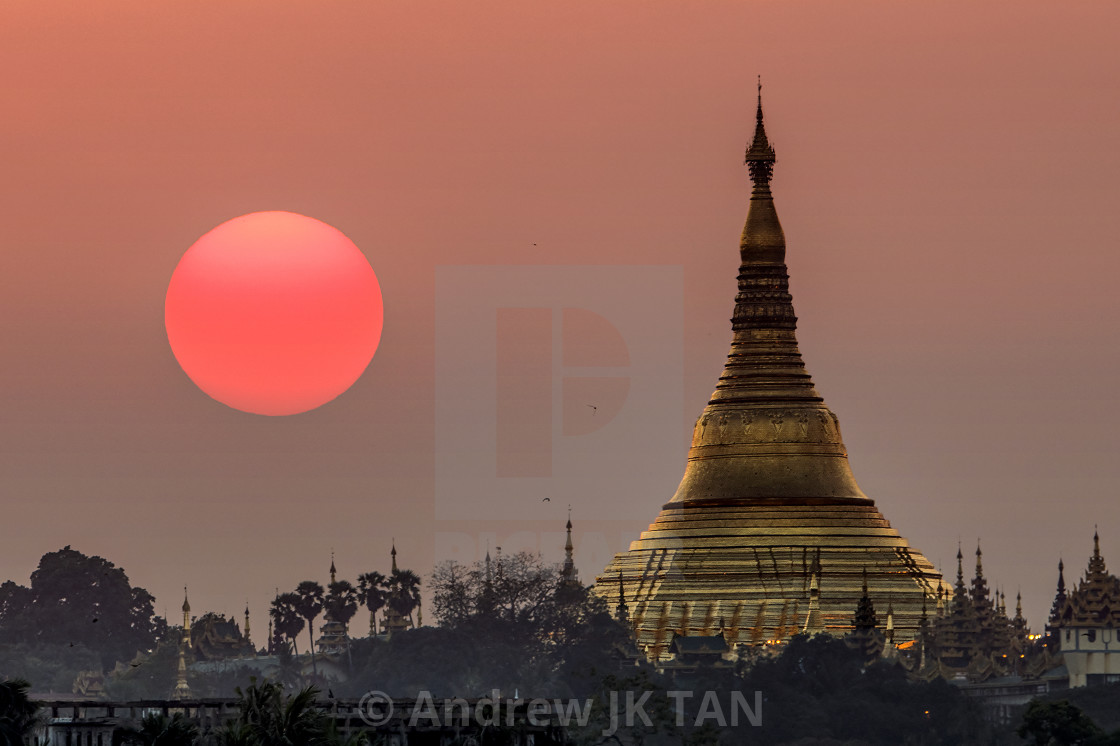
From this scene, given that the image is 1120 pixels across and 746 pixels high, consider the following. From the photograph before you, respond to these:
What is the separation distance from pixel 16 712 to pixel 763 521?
158ft

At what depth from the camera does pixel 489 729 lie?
3063 inches

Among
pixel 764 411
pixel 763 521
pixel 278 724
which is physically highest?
pixel 764 411

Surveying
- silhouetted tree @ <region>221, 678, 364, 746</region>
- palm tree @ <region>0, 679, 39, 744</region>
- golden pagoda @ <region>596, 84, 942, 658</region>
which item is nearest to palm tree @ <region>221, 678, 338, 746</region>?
silhouetted tree @ <region>221, 678, 364, 746</region>

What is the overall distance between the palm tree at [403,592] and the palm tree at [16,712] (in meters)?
73.4

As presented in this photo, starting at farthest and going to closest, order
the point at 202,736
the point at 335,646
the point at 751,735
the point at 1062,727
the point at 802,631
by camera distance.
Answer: the point at 335,646, the point at 802,631, the point at 751,735, the point at 1062,727, the point at 202,736

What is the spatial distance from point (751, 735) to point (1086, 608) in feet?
67.3

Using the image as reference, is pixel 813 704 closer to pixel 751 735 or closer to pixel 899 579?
pixel 751 735

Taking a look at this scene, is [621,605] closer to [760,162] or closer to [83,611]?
[760,162]

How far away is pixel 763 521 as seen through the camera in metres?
112

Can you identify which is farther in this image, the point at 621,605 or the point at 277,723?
the point at 621,605

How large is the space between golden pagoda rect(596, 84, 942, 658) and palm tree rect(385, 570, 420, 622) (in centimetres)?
2707

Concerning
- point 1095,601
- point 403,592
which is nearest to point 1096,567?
point 1095,601

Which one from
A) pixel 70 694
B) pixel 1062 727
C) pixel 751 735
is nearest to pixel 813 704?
pixel 751 735

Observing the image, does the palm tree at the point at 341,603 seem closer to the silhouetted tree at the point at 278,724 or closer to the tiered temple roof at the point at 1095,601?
the tiered temple roof at the point at 1095,601
